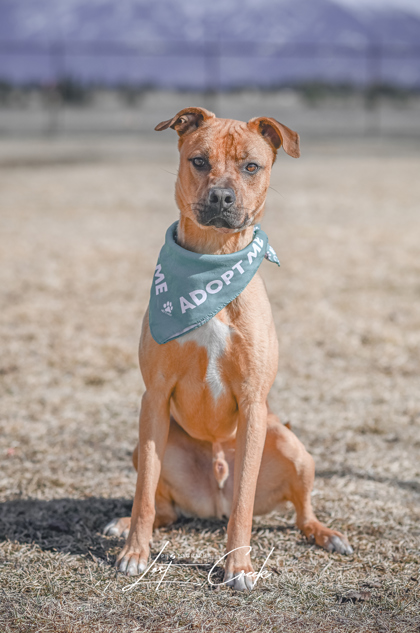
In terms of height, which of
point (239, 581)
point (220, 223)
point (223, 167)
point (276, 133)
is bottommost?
point (239, 581)

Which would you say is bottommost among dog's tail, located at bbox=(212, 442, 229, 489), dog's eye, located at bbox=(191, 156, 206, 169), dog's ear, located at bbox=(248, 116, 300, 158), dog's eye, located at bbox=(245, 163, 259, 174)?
dog's tail, located at bbox=(212, 442, 229, 489)

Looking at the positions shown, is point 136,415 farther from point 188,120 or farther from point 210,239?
point 188,120

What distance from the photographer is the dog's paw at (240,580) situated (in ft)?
8.68

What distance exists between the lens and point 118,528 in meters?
3.12

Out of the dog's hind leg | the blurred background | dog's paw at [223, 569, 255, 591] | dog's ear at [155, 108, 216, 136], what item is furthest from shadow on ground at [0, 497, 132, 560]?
the blurred background

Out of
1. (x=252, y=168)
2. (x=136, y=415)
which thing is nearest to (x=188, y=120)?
(x=252, y=168)

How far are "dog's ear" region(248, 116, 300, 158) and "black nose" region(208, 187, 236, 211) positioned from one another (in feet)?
1.28

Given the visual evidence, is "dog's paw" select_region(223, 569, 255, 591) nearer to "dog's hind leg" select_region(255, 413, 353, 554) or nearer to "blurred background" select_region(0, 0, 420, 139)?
"dog's hind leg" select_region(255, 413, 353, 554)

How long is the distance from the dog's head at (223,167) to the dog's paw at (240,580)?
56.2 inches

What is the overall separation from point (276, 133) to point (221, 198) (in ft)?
1.78

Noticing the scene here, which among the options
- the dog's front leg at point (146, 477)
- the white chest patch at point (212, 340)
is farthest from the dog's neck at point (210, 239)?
the dog's front leg at point (146, 477)

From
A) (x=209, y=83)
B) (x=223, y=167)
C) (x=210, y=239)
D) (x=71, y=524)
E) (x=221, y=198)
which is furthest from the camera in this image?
(x=209, y=83)

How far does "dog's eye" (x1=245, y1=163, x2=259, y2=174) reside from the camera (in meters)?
2.73

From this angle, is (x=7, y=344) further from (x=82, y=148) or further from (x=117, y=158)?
(x=82, y=148)
